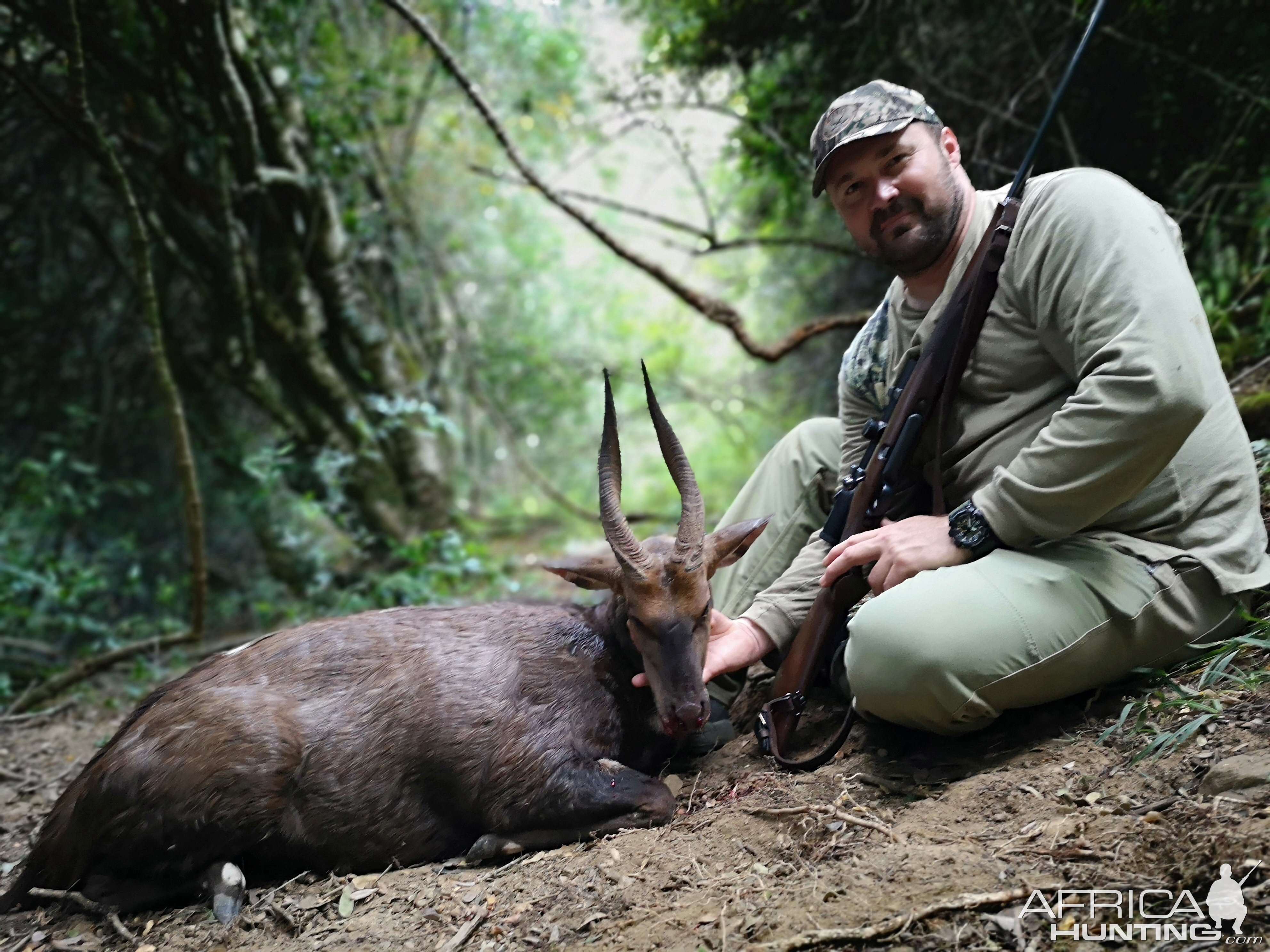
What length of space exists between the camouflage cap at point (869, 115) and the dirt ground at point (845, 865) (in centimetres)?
214

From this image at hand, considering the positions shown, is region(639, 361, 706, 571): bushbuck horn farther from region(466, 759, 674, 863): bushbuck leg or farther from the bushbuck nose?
region(466, 759, 674, 863): bushbuck leg

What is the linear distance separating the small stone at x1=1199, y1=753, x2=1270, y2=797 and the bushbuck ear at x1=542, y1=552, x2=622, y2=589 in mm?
2126

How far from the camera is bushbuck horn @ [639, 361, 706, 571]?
3520 millimetres

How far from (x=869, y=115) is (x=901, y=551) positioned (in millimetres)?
1543

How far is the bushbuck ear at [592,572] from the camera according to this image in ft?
12.4

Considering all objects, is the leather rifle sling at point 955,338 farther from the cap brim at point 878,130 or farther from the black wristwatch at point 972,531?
the cap brim at point 878,130

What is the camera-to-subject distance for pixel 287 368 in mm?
8078

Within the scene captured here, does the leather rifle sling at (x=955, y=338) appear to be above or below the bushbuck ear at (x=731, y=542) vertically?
above

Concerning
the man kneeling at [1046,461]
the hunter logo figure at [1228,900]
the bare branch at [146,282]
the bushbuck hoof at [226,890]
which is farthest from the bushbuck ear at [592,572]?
the bare branch at [146,282]


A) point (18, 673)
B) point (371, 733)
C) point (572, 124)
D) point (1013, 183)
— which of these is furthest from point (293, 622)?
point (572, 124)

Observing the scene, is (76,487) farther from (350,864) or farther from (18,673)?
(350,864)

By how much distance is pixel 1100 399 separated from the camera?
107 inches

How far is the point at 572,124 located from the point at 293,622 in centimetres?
751

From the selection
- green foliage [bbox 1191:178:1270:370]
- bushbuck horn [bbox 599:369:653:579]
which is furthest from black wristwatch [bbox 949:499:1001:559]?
green foliage [bbox 1191:178:1270:370]
